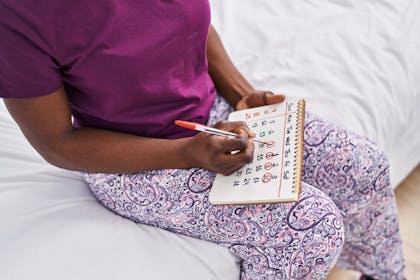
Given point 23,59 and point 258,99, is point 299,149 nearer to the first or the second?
point 258,99

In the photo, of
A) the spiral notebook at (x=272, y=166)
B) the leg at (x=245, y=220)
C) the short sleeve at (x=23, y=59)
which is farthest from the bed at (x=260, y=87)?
the short sleeve at (x=23, y=59)

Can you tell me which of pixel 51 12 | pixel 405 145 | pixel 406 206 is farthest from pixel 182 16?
pixel 406 206

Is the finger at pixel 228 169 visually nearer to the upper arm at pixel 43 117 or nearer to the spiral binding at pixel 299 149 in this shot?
the spiral binding at pixel 299 149

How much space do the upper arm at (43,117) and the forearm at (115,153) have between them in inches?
0.8

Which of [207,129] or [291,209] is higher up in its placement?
[207,129]

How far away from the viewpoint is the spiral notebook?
2.47 feet

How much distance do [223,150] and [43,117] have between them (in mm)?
283

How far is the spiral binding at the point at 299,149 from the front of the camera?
75cm

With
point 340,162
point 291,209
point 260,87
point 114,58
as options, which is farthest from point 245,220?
point 260,87

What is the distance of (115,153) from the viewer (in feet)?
2.66

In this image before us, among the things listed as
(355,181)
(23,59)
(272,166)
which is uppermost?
(23,59)

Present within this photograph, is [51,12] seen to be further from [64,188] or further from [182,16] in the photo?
[64,188]

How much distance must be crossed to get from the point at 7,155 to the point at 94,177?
24 centimetres

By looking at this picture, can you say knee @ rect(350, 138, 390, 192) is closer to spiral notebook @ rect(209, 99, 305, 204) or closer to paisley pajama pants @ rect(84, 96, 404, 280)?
paisley pajama pants @ rect(84, 96, 404, 280)
